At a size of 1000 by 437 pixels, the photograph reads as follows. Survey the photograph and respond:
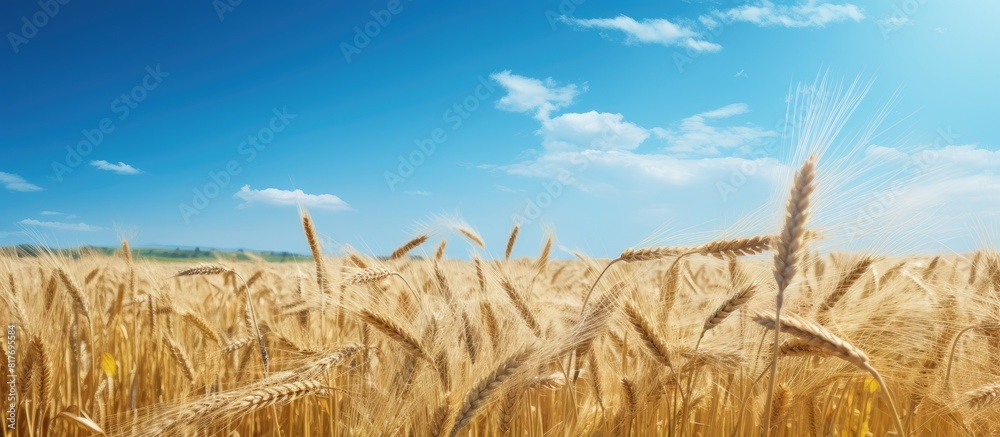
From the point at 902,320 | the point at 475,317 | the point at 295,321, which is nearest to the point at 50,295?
the point at 295,321

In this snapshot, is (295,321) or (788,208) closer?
(788,208)

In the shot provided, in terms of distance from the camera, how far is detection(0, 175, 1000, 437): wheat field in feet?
5.61

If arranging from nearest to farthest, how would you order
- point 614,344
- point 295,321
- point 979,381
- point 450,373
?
point 450,373
point 979,381
point 614,344
point 295,321

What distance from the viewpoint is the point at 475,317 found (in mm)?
2277

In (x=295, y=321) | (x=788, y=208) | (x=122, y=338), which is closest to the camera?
(x=788, y=208)

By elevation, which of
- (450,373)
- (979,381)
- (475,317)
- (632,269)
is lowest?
(979,381)

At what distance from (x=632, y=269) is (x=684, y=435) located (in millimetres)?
700

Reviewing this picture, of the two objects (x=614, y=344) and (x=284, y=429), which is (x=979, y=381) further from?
(x=284, y=429)

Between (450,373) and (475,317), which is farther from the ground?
(475,317)

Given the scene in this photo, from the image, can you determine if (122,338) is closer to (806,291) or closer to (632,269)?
(632,269)

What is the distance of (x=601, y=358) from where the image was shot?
241 cm

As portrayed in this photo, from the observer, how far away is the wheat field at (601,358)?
171 centimetres

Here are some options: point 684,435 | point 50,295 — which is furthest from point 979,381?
point 50,295

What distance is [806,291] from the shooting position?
8.30 ft
